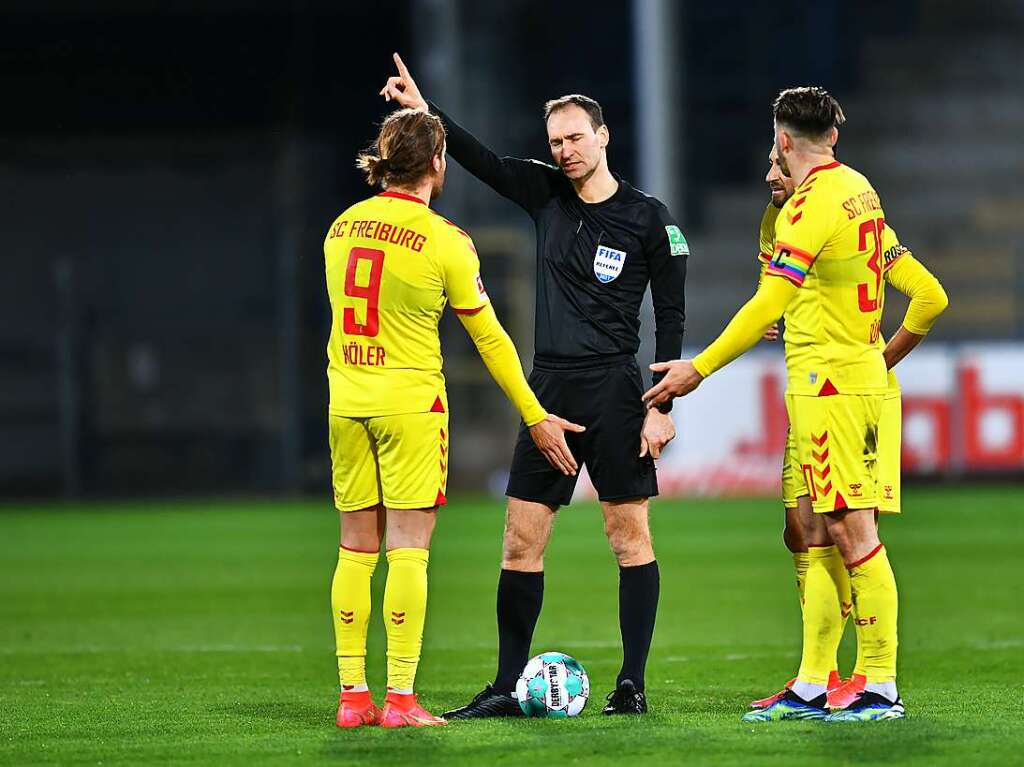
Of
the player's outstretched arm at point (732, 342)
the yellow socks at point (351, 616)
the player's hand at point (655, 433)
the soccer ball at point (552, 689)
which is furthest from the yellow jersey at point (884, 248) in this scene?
the yellow socks at point (351, 616)

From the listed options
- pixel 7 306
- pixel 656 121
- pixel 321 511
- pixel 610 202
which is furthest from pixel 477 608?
pixel 7 306

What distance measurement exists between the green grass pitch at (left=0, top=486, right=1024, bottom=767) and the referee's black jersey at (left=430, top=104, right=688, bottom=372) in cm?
127

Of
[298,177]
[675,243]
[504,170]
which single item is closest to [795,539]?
[675,243]

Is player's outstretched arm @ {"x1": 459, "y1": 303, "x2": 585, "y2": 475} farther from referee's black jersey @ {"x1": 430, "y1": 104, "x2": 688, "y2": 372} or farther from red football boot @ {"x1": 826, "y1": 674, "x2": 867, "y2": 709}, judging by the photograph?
red football boot @ {"x1": 826, "y1": 674, "x2": 867, "y2": 709}

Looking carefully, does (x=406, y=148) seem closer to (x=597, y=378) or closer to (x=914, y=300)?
(x=597, y=378)

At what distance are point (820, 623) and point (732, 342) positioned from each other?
3.24ft

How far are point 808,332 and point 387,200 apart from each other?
1.41m

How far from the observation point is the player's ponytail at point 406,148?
5.38m

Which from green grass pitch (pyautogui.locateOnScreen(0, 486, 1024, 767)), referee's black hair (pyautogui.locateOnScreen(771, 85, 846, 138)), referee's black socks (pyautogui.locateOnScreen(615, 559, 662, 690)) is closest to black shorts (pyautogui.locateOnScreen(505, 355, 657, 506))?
referee's black socks (pyautogui.locateOnScreen(615, 559, 662, 690))

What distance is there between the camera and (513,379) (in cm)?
546

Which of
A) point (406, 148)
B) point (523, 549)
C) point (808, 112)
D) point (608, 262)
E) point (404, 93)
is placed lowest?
point (523, 549)

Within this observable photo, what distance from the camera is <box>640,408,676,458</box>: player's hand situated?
18.8 feet

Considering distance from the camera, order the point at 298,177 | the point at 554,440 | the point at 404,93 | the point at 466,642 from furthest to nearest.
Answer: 1. the point at 298,177
2. the point at 466,642
3. the point at 404,93
4. the point at 554,440

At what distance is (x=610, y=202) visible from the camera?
5.88 meters
